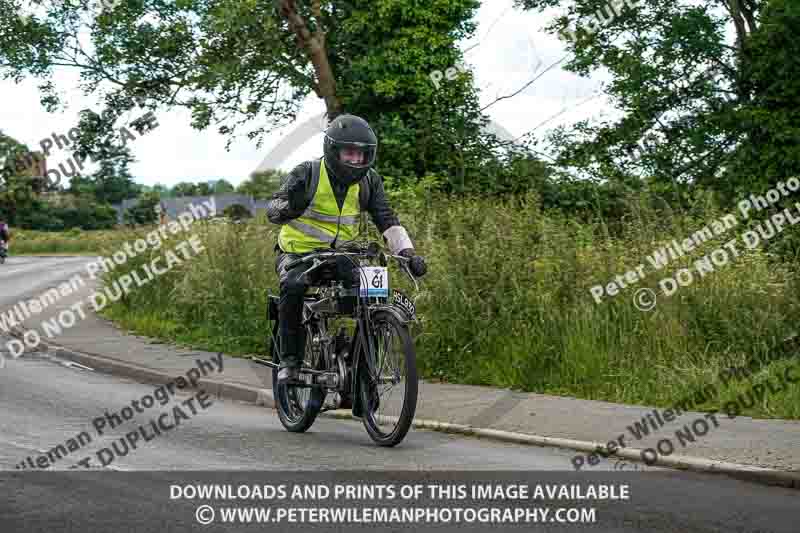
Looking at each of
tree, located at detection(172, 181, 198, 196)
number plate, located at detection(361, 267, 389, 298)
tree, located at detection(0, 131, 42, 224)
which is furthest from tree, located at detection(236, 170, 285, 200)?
tree, located at detection(172, 181, 198, 196)

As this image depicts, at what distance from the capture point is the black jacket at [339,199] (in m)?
8.83

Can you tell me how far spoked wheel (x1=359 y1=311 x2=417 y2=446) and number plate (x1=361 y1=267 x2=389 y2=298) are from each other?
17 cm

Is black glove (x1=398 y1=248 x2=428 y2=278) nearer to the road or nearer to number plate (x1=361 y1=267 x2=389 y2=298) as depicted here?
number plate (x1=361 y1=267 x2=389 y2=298)

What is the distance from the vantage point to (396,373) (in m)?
8.29

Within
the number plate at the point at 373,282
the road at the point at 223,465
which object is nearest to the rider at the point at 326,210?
the number plate at the point at 373,282

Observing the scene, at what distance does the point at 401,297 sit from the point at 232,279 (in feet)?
29.5

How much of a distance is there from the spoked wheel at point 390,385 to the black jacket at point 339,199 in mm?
1024

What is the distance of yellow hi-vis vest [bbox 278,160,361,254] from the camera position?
9.00 m

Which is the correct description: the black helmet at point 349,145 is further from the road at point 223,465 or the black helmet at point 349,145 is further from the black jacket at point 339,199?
the road at point 223,465

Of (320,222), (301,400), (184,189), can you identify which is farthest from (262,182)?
(184,189)

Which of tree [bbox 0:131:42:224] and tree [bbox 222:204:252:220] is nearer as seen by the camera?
tree [bbox 222:204:252:220]

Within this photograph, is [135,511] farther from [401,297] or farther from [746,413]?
[746,413]

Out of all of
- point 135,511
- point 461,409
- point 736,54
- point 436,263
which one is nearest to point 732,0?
point 736,54

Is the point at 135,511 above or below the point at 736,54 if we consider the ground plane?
below
